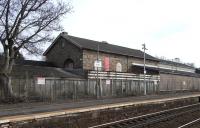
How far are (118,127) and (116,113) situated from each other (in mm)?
6784

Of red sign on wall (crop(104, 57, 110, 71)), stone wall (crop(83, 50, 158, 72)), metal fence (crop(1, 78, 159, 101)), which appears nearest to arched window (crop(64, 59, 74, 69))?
stone wall (crop(83, 50, 158, 72))

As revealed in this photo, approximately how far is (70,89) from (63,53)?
59.4ft

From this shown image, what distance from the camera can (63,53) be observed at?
224 feet

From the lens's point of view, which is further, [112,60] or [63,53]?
[112,60]

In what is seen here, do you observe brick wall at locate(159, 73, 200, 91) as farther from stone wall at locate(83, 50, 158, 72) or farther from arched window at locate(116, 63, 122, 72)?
arched window at locate(116, 63, 122, 72)

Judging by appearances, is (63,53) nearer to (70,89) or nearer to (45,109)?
(70,89)

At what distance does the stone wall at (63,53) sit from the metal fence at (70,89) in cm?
825

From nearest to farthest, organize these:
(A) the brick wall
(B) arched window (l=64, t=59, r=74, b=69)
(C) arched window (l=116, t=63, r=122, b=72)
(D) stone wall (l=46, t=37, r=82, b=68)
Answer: (D) stone wall (l=46, t=37, r=82, b=68), (B) arched window (l=64, t=59, r=74, b=69), (C) arched window (l=116, t=63, r=122, b=72), (A) the brick wall

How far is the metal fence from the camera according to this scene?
44.9 m

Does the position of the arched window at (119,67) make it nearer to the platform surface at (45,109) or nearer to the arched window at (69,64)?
the arched window at (69,64)

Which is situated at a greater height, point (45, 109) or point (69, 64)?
point (69, 64)

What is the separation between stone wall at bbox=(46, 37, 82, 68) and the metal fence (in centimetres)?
825

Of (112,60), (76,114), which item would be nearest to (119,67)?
(112,60)

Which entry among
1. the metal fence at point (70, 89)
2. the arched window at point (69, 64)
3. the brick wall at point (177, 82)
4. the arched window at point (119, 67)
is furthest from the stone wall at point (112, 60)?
the metal fence at point (70, 89)
